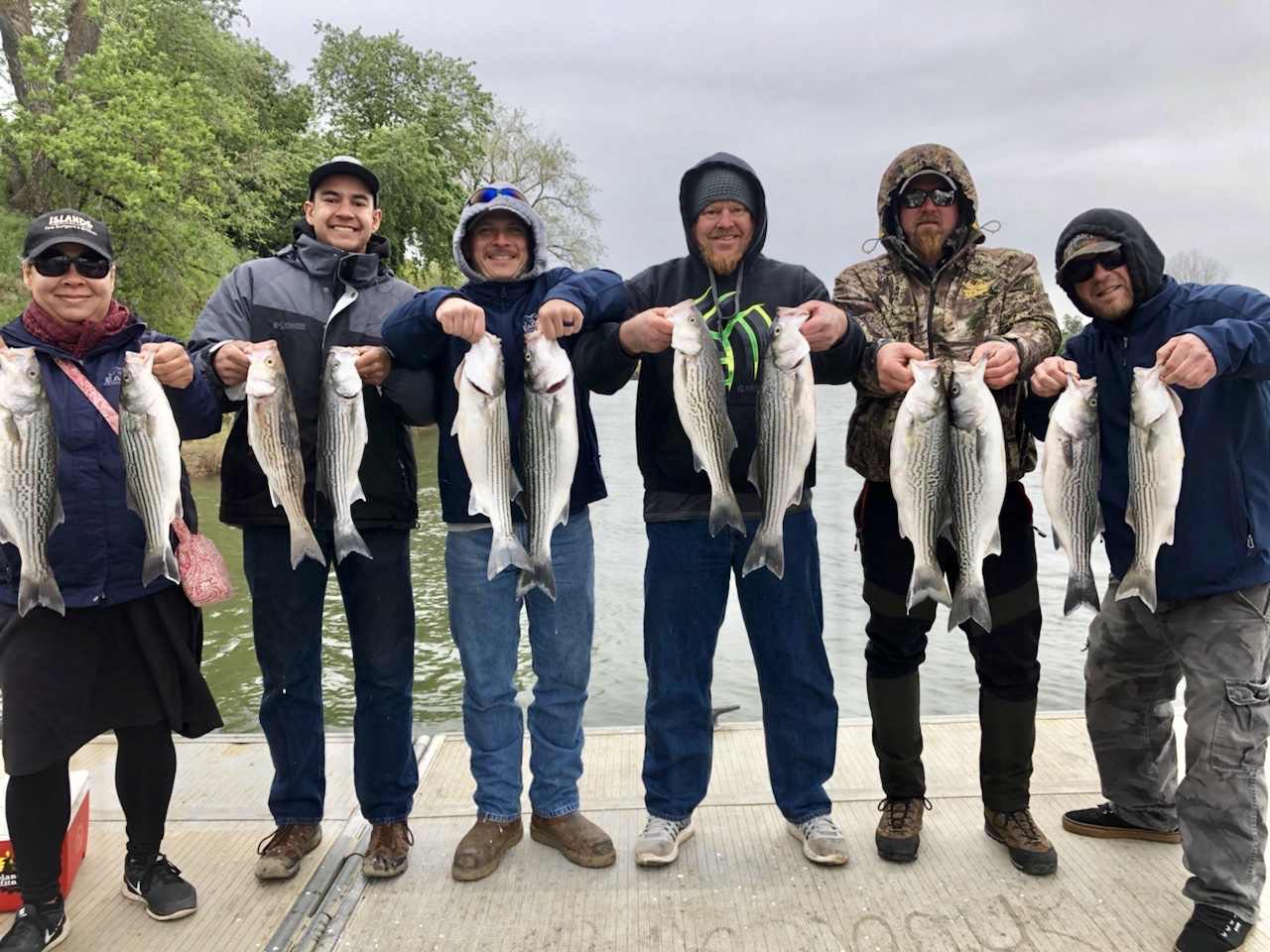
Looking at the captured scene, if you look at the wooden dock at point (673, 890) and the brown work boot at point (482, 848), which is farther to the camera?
the brown work boot at point (482, 848)

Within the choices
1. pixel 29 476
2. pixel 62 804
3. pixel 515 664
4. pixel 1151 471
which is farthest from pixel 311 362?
pixel 1151 471

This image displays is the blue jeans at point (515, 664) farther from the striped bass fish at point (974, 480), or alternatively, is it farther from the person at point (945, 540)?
the striped bass fish at point (974, 480)

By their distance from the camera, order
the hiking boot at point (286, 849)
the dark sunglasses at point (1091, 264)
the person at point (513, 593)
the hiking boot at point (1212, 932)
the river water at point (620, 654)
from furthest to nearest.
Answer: the river water at point (620, 654), the person at point (513, 593), the hiking boot at point (286, 849), the dark sunglasses at point (1091, 264), the hiking boot at point (1212, 932)

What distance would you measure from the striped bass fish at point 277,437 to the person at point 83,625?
0.28m

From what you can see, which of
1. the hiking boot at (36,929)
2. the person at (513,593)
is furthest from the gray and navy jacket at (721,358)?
the hiking boot at (36,929)

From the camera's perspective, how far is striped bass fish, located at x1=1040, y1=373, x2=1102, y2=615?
3.30 metres

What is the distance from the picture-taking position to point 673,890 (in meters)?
3.42

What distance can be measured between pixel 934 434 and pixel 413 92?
38.4 m

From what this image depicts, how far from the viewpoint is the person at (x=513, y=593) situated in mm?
3621

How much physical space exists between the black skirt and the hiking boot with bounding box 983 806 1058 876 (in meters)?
3.20

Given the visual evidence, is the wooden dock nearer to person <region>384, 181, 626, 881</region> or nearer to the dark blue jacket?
person <region>384, 181, 626, 881</region>

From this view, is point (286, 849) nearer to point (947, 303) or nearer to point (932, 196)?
point (947, 303)

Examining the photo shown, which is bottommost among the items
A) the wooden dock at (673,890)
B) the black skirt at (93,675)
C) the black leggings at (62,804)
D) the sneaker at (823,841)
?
the wooden dock at (673,890)

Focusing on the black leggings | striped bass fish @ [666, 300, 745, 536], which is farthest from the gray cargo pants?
the black leggings
